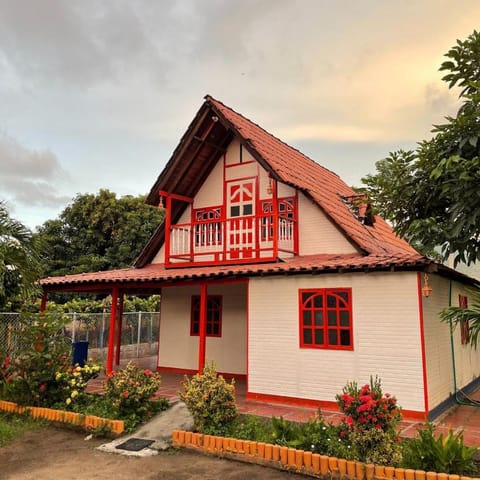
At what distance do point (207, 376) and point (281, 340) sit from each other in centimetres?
272

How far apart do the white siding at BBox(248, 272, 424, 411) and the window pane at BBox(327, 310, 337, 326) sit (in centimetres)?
42

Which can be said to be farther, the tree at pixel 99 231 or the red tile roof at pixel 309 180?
the tree at pixel 99 231

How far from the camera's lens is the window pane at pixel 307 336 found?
8808mm

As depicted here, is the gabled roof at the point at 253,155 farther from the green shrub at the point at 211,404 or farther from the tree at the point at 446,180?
the green shrub at the point at 211,404

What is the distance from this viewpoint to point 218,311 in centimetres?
1254

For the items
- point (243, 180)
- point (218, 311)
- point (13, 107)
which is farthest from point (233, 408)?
point (13, 107)

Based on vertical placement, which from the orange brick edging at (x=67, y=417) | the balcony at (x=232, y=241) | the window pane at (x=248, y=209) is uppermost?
the window pane at (x=248, y=209)

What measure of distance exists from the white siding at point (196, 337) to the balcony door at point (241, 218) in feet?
5.64

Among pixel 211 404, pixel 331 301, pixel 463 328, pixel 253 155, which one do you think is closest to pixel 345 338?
pixel 331 301

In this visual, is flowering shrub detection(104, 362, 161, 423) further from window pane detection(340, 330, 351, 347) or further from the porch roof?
window pane detection(340, 330, 351, 347)

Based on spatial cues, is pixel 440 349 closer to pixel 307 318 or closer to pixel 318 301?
pixel 318 301

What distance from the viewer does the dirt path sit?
5.29 metres

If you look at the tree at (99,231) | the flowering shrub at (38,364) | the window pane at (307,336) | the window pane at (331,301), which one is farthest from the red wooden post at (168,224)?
the tree at (99,231)

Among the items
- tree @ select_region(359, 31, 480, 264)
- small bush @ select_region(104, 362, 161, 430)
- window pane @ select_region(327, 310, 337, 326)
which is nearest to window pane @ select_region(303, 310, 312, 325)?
window pane @ select_region(327, 310, 337, 326)
